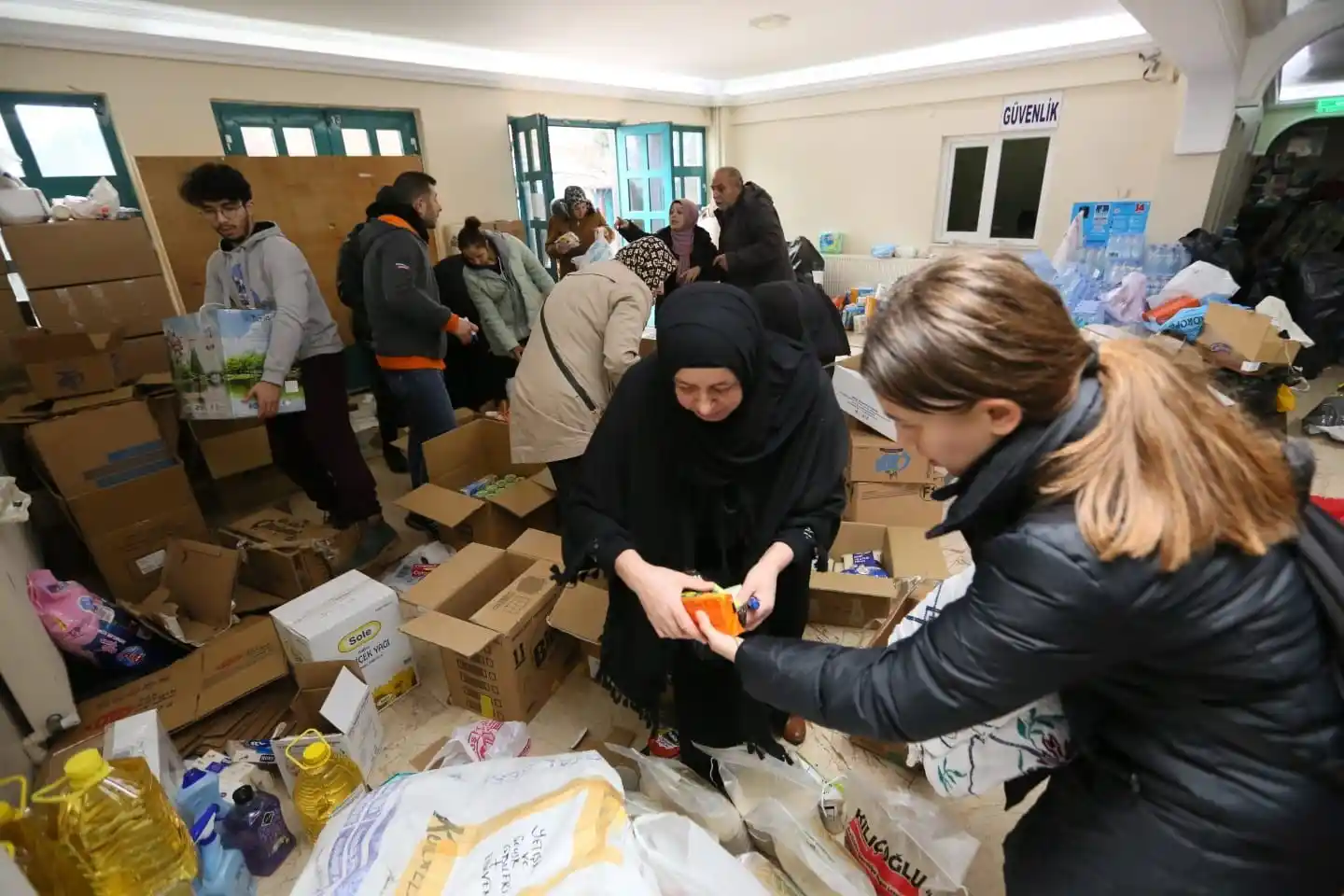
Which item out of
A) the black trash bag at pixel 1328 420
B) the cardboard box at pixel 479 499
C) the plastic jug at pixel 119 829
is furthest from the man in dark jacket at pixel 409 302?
the black trash bag at pixel 1328 420

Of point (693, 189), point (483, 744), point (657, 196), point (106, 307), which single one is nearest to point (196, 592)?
point (483, 744)

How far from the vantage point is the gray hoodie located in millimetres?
2104

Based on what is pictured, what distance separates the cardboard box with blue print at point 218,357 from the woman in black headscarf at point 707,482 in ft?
5.05

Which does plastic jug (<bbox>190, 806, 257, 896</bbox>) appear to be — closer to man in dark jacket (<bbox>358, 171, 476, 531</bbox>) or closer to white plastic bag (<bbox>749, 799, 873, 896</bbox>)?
white plastic bag (<bbox>749, 799, 873, 896</bbox>)

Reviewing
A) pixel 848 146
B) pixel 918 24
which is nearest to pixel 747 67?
pixel 848 146

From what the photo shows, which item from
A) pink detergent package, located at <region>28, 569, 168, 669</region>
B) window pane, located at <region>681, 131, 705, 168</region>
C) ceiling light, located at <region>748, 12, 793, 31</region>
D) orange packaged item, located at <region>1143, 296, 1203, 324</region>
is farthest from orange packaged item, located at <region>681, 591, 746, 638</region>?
window pane, located at <region>681, 131, 705, 168</region>

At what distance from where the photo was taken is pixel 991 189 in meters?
5.42

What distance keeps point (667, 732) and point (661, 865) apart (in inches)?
24.2

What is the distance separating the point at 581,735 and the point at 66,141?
157 inches

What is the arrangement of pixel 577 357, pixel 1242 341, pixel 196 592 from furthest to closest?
1. pixel 1242 341
2. pixel 196 592
3. pixel 577 357

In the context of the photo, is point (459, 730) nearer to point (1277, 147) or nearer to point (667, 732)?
point (667, 732)

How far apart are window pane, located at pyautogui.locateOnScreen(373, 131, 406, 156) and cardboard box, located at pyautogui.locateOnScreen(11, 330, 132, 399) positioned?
2.71 meters

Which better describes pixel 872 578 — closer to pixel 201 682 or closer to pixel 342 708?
pixel 342 708

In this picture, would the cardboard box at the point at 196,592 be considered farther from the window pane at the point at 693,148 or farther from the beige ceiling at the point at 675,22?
the window pane at the point at 693,148
